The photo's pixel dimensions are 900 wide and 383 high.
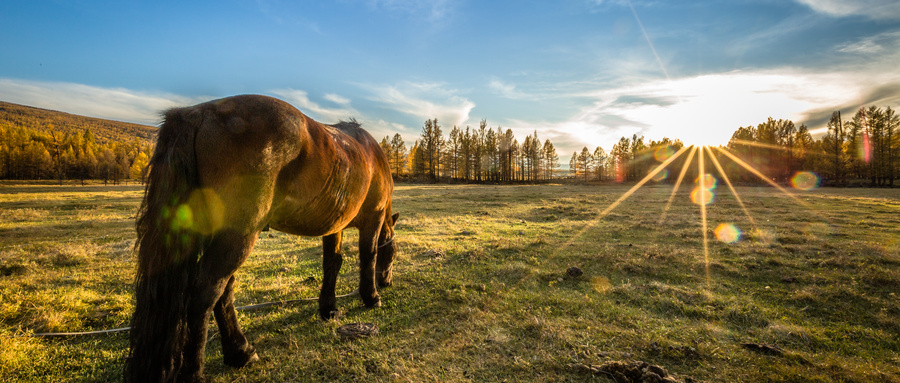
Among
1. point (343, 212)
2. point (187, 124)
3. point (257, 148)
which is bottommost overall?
point (343, 212)

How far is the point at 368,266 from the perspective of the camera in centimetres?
455

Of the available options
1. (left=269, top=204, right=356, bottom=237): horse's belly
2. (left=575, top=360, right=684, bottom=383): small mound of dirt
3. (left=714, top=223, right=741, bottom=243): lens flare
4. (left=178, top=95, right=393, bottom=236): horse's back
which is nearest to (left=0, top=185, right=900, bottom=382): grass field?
(left=575, top=360, right=684, bottom=383): small mound of dirt

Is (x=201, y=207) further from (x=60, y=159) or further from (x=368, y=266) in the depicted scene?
(x=60, y=159)

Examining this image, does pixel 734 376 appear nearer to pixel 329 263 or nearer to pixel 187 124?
pixel 329 263

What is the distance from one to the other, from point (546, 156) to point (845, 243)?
2866 inches

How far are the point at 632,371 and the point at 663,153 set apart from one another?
3428 inches

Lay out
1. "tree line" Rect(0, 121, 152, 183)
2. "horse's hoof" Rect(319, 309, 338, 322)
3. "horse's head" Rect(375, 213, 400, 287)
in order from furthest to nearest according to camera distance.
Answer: "tree line" Rect(0, 121, 152, 183) → "horse's head" Rect(375, 213, 400, 287) → "horse's hoof" Rect(319, 309, 338, 322)

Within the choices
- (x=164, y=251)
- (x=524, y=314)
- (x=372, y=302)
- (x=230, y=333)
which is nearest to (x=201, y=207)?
(x=164, y=251)

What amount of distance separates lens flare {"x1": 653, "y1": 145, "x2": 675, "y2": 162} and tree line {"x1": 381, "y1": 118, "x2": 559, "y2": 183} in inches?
1135

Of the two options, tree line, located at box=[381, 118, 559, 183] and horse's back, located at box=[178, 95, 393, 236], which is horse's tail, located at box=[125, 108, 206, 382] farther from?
tree line, located at box=[381, 118, 559, 183]

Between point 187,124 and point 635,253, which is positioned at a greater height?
point 187,124

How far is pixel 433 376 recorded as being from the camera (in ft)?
9.80

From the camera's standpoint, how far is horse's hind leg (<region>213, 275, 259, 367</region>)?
299cm

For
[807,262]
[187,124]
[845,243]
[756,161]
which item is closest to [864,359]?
[807,262]
